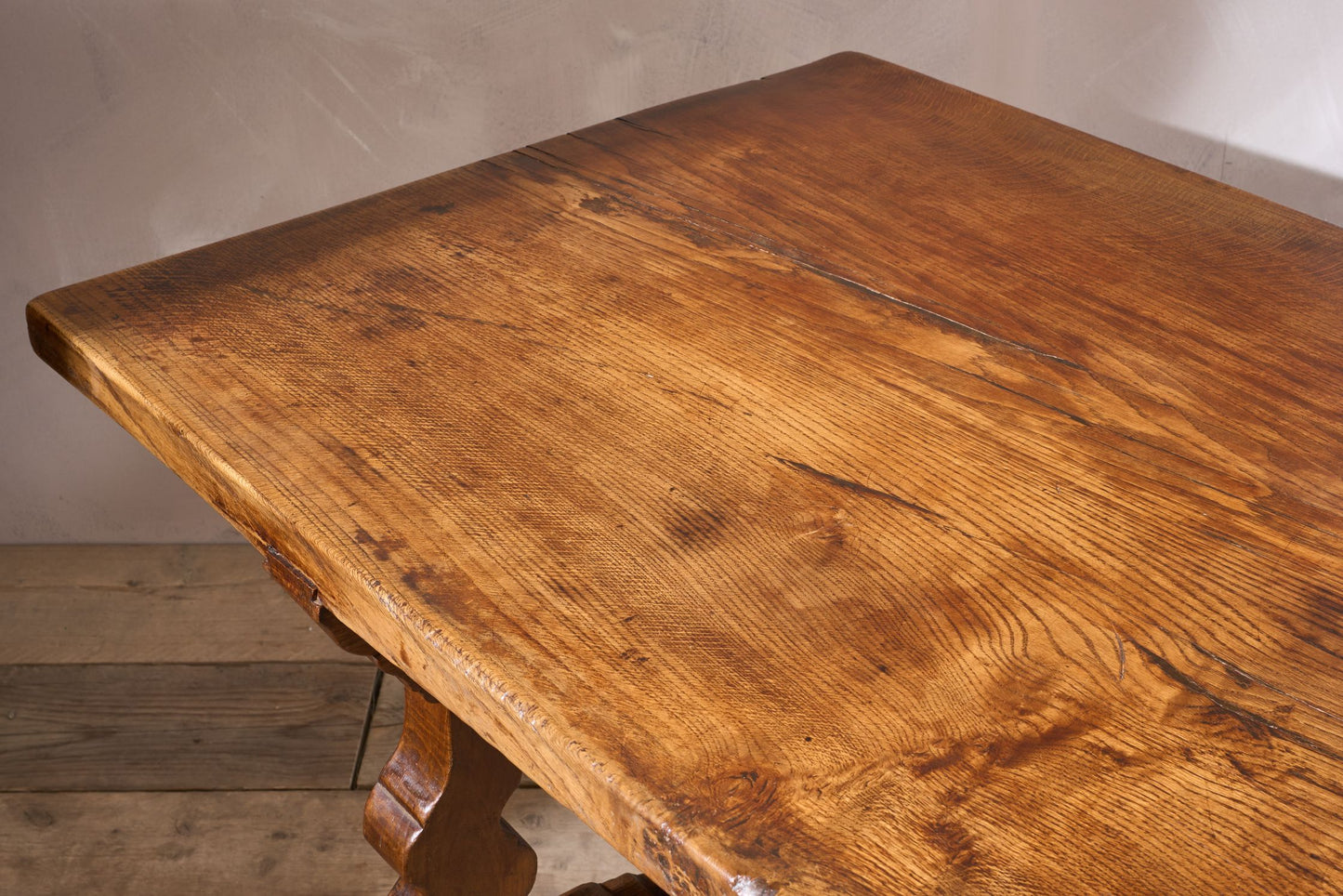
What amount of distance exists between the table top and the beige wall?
588mm

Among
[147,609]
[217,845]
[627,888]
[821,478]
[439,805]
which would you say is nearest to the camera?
[821,478]

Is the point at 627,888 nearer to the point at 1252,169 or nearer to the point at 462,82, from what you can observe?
the point at 462,82

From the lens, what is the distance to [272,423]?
2.22 feet

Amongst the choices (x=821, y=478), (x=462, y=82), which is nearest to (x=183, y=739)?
(x=462, y=82)

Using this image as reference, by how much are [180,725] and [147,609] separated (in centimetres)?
24

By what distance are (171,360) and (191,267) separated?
0.42 ft

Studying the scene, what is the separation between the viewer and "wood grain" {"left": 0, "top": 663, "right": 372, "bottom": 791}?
1.52 metres

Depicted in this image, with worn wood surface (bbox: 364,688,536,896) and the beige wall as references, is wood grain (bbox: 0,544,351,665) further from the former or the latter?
worn wood surface (bbox: 364,688,536,896)

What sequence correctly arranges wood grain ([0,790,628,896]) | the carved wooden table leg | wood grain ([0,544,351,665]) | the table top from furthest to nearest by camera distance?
wood grain ([0,544,351,665])
wood grain ([0,790,628,896])
the carved wooden table leg
the table top

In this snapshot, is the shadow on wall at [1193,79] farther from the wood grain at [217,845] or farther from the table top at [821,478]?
the wood grain at [217,845]

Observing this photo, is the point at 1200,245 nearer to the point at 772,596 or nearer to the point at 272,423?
the point at 772,596

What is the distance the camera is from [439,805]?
0.91 meters

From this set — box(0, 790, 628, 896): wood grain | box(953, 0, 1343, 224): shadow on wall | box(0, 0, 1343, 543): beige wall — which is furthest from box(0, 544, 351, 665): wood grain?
box(953, 0, 1343, 224): shadow on wall

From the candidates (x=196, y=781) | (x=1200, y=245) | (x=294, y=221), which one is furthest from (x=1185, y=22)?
(x=196, y=781)
